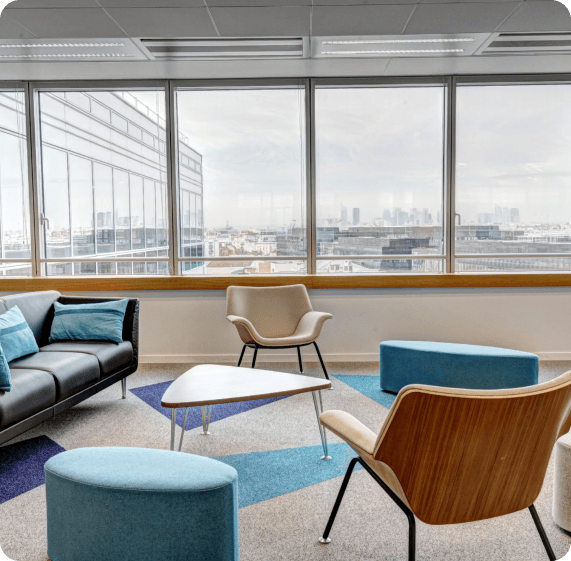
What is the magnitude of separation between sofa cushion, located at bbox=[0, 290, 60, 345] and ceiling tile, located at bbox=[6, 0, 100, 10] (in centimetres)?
211

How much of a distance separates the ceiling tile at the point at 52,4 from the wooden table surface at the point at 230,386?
8.82 ft

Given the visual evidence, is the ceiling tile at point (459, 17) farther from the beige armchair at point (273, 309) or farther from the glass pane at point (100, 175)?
the glass pane at point (100, 175)

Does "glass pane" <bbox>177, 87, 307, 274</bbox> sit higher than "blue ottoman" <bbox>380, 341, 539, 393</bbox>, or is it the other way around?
"glass pane" <bbox>177, 87, 307, 274</bbox>

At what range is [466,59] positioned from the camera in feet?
15.3

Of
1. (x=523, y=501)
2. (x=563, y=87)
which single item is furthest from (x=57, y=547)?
(x=563, y=87)

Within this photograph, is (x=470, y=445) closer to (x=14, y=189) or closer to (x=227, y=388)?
(x=227, y=388)

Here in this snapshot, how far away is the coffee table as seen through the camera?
2703 mm

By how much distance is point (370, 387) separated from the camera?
4.32 meters

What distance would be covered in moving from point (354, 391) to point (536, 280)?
2450mm

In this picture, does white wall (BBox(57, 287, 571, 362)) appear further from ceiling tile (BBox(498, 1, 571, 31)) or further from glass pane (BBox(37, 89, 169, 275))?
ceiling tile (BBox(498, 1, 571, 31))

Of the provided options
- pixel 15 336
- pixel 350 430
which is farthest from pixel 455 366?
pixel 15 336

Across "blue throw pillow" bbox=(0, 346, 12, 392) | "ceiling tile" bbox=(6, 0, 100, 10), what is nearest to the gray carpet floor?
"blue throw pillow" bbox=(0, 346, 12, 392)

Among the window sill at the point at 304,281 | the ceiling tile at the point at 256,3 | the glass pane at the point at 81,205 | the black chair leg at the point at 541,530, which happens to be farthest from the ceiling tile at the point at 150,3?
the black chair leg at the point at 541,530

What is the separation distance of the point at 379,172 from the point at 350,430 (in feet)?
13.2
